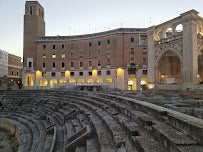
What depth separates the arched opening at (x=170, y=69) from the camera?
2120 centimetres

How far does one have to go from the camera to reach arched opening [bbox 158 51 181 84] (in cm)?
2120

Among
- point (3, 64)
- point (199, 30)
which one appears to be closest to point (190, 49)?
point (199, 30)

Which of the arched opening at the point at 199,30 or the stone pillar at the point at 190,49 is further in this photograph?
the arched opening at the point at 199,30

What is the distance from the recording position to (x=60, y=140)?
6.26m

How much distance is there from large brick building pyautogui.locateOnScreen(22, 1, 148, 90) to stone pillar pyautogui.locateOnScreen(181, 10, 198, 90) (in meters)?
17.4

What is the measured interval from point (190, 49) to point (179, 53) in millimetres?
1417

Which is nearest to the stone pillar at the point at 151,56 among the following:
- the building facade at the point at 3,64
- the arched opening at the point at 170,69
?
the arched opening at the point at 170,69

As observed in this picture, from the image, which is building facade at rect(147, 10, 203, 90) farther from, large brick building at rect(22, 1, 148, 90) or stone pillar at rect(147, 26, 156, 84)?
large brick building at rect(22, 1, 148, 90)

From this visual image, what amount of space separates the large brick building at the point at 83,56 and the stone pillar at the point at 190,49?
685 inches

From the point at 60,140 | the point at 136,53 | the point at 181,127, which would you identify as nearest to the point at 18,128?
the point at 60,140

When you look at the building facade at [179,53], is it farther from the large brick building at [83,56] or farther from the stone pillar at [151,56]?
the large brick building at [83,56]

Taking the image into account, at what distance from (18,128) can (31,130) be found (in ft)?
4.58

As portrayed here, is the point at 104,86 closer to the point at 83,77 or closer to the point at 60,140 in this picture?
the point at 83,77

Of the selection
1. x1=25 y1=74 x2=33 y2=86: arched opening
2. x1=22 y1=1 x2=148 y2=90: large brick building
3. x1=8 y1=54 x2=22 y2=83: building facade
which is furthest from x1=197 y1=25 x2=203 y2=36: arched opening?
x1=8 y1=54 x2=22 y2=83: building facade
